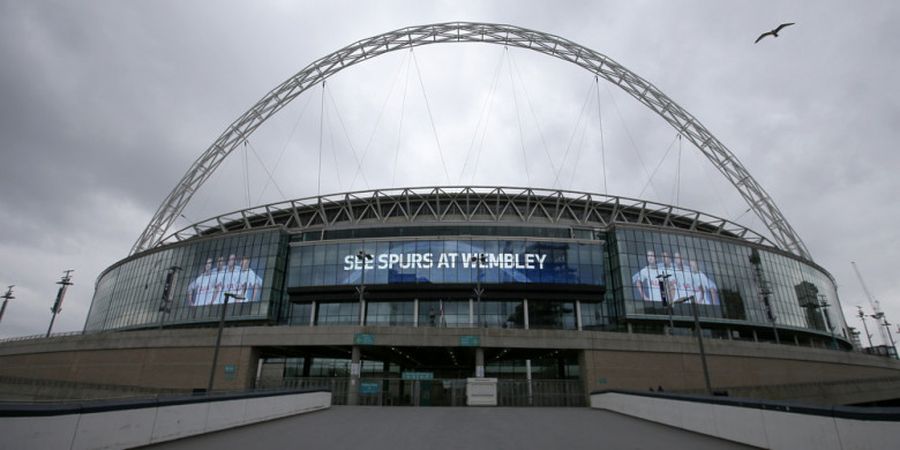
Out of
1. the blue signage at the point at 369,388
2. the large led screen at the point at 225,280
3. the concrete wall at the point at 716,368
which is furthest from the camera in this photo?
the large led screen at the point at 225,280

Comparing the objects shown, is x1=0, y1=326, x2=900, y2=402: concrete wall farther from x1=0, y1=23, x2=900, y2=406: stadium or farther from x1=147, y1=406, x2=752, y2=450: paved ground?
x1=147, y1=406, x2=752, y2=450: paved ground

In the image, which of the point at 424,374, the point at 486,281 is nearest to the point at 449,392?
the point at 424,374

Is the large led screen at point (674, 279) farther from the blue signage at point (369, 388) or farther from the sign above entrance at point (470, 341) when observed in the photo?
the blue signage at point (369, 388)

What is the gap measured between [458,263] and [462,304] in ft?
17.6

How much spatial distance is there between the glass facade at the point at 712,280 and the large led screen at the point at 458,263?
16.2 feet

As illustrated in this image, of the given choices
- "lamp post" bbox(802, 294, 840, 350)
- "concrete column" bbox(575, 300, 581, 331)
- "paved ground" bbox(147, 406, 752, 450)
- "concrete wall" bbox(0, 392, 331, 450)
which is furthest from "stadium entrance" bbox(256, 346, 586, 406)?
"lamp post" bbox(802, 294, 840, 350)

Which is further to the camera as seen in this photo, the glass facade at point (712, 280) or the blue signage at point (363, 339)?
the glass facade at point (712, 280)

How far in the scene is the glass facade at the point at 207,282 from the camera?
56.6 m

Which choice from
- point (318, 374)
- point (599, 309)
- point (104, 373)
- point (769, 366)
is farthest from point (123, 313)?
point (769, 366)

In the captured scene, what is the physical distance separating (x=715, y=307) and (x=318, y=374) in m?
52.9

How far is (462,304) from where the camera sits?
54969 mm

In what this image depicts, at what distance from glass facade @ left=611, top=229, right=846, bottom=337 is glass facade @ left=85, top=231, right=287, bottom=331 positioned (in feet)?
153

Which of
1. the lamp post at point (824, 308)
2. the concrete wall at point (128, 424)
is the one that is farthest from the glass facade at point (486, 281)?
the concrete wall at point (128, 424)

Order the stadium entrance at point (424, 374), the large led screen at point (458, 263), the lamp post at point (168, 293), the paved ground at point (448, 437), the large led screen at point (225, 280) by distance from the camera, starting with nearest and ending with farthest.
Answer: the paved ground at point (448, 437) → the stadium entrance at point (424, 374) → the large led screen at point (458, 263) → the lamp post at point (168, 293) → the large led screen at point (225, 280)
